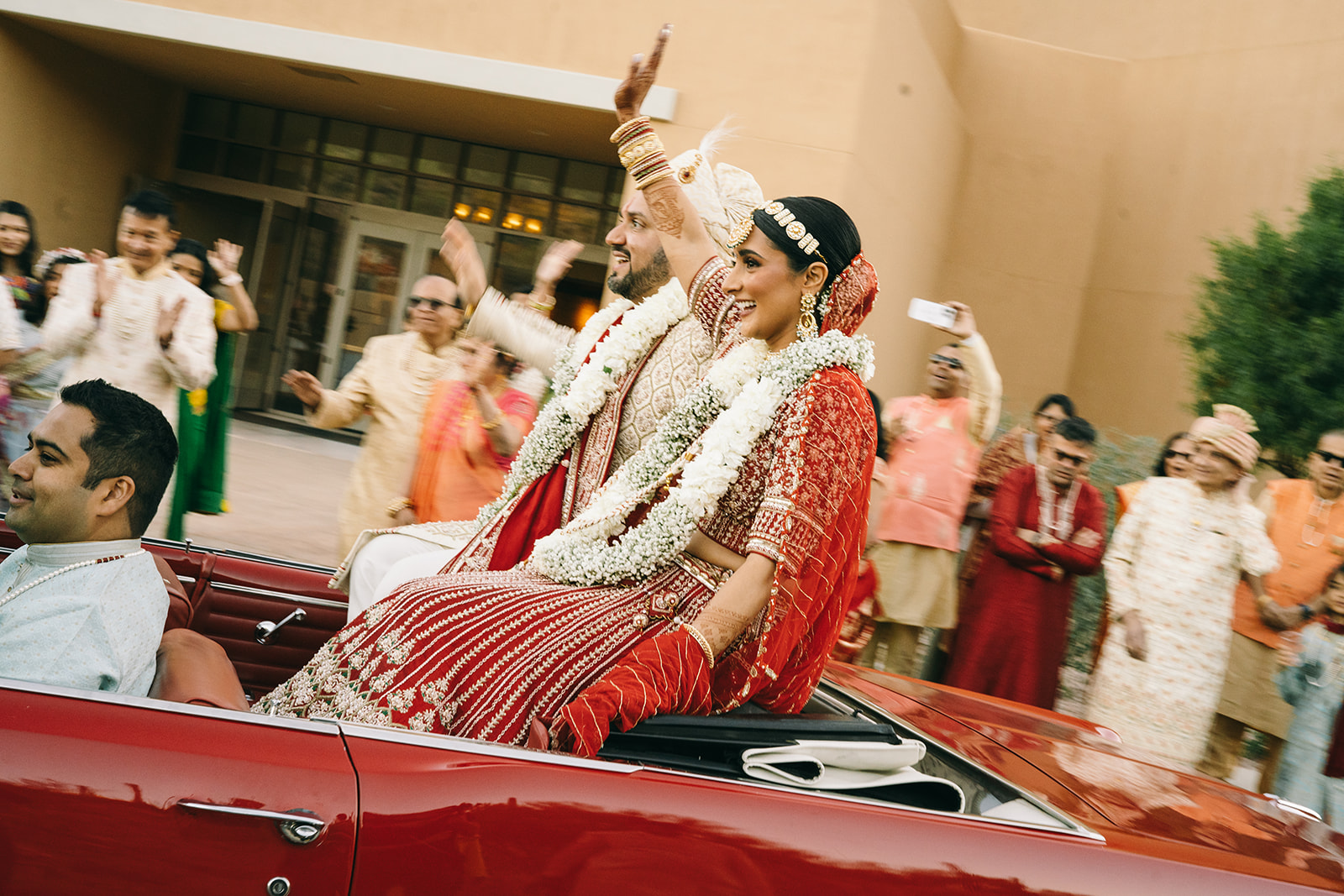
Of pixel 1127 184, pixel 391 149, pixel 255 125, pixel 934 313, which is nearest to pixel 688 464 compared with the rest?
pixel 934 313

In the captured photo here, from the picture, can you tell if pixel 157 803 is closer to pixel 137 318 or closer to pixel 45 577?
pixel 45 577

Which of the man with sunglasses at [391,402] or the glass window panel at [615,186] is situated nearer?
the man with sunglasses at [391,402]

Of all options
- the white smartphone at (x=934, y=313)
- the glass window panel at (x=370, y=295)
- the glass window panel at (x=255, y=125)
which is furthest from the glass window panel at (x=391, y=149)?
the white smartphone at (x=934, y=313)

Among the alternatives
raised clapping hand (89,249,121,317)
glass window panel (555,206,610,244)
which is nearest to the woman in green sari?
raised clapping hand (89,249,121,317)

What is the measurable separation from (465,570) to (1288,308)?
31.2 ft

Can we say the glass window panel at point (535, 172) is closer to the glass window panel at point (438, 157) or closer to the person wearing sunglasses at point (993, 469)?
the glass window panel at point (438, 157)

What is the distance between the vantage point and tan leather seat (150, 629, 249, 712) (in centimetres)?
200

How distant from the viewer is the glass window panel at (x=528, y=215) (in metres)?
12.9

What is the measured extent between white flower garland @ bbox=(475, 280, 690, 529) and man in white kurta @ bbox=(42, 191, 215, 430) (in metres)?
2.68

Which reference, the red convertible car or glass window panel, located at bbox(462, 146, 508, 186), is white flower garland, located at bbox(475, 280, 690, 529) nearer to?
the red convertible car

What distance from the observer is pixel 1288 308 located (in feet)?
33.0

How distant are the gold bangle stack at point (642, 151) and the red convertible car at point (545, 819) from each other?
1636 millimetres

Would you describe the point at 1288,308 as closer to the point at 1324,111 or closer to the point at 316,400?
the point at 1324,111

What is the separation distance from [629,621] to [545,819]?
758 millimetres
